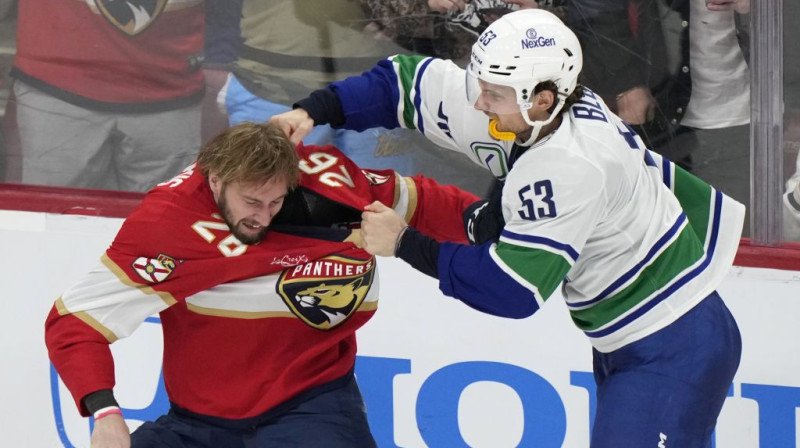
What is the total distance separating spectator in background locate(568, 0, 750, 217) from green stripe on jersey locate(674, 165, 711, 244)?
1.99ft

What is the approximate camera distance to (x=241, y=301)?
2787mm

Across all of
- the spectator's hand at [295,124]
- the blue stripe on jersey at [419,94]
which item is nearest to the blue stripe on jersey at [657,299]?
the blue stripe on jersey at [419,94]

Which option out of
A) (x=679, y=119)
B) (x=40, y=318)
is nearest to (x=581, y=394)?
(x=679, y=119)

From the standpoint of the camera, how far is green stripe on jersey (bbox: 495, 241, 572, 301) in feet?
8.02

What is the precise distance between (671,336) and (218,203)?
3.22 ft

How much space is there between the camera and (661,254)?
103 inches

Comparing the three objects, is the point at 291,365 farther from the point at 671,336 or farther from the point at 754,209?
the point at 754,209

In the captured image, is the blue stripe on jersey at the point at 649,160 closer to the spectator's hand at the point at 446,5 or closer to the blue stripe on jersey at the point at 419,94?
the blue stripe on jersey at the point at 419,94

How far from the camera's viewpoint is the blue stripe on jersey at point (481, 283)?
8.10 ft

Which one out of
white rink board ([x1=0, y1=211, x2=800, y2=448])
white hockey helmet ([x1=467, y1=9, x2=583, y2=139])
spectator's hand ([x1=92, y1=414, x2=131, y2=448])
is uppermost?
white hockey helmet ([x1=467, y1=9, x2=583, y2=139])

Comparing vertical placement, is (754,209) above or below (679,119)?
below

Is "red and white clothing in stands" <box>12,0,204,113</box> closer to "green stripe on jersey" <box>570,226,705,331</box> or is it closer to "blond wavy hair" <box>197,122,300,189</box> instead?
"blond wavy hair" <box>197,122,300,189</box>

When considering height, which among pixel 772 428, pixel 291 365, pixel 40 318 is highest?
pixel 291 365

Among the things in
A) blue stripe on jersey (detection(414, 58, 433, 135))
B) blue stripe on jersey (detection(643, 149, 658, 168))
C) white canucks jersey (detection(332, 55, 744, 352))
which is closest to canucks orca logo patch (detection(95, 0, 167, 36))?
white canucks jersey (detection(332, 55, 744, 352))
